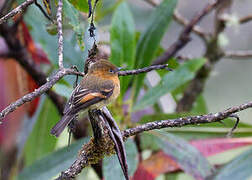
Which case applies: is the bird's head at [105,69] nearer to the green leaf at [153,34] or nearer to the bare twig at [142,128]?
the bare twig at [142,128]

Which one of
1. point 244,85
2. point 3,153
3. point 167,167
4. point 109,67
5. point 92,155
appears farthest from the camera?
point 244,85

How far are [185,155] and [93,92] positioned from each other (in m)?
0.49

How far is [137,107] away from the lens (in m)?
1.47

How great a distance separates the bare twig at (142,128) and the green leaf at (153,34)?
71cm

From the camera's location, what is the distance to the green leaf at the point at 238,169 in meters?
1.30

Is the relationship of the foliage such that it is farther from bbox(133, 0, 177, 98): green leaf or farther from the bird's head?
the bird's head

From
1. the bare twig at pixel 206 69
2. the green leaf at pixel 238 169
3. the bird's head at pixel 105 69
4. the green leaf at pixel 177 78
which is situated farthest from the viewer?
the bare twig at pixel 206 69

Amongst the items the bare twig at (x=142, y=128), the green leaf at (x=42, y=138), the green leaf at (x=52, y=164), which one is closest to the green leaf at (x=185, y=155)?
the green leaf at (x=52, y=164)

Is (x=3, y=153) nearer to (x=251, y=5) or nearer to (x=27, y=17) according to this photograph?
(x=27, y=17)

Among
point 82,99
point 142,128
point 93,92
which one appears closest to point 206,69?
point 93,92

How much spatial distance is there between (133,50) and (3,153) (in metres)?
0.66

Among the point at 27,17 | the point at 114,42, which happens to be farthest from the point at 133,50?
the point at 27,17

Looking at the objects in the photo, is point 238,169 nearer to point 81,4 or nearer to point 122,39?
point 122,39

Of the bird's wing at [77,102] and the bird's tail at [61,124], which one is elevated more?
the bird's wing at [77,102]
